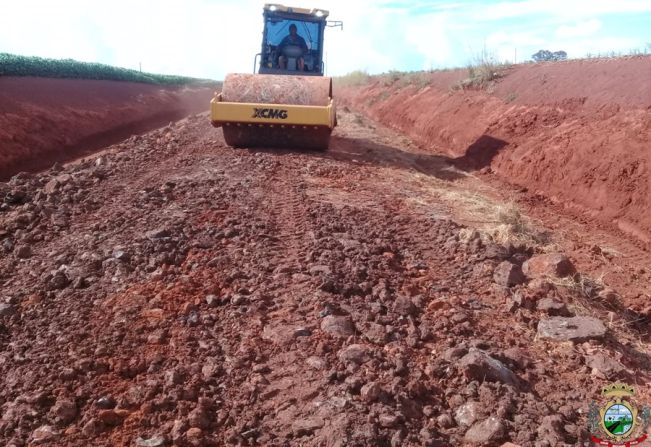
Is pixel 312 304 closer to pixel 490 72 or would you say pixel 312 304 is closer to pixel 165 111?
pixel 490 72

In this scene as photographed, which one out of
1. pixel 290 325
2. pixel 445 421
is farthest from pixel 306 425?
pixel 290 325

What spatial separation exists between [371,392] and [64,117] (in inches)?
631

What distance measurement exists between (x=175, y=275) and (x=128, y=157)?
5.59 m

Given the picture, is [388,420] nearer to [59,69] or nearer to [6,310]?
[6,310]

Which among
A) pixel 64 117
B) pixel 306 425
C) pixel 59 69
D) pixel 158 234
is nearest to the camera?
pixel 306 425

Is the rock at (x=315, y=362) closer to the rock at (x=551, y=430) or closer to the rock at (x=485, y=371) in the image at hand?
the rock at (x=485, y=371)

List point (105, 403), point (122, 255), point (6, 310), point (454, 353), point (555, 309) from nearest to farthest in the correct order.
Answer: point (105, 403)
point (454, 353)
point (6, 310)
point (555, 309)
point (122, 255)

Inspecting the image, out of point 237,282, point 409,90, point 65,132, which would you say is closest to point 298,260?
point 237,282

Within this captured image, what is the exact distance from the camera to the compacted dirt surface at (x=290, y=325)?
3174 mm

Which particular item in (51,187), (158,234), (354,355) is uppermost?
(51,187)

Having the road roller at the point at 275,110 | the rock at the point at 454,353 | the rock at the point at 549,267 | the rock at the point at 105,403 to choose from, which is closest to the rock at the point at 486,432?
the rock at the point at 454,353

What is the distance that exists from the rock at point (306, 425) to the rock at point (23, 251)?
3.74m

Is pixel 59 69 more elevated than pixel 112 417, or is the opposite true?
pixel 59 69

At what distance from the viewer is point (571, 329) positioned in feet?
14.2
